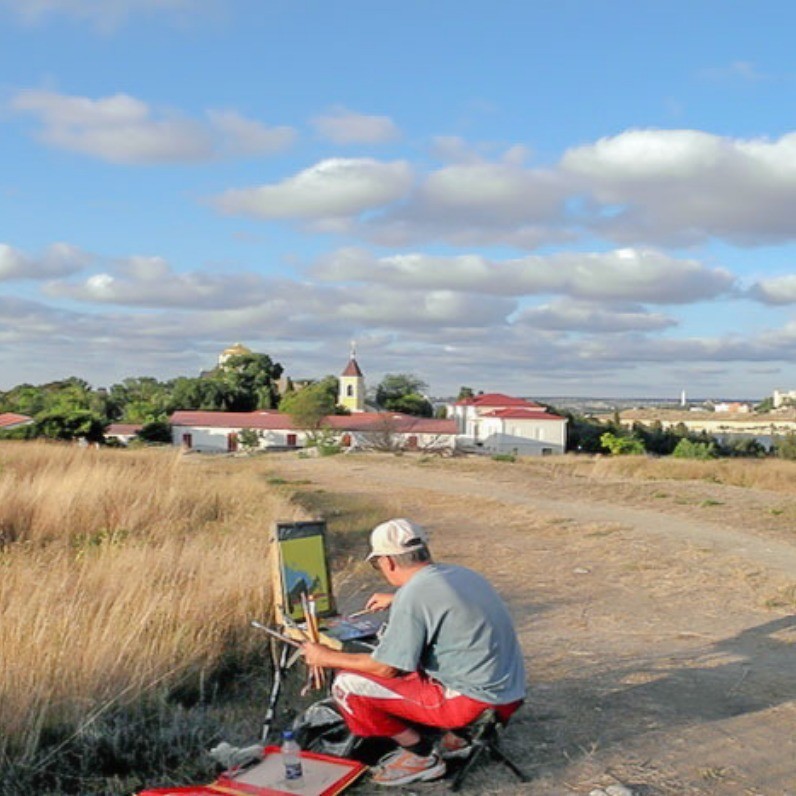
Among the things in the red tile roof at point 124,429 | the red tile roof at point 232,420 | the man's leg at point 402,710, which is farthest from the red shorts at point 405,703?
the red tile roof at point 232,420

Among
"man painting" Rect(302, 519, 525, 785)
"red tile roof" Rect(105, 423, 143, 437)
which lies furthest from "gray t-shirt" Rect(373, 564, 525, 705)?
"red tile roof" Rect(105, 423, 143, 437)

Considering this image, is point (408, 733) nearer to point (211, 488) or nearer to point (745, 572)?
point (745, 572)

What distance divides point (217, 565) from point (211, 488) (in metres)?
7.53

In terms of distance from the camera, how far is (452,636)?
448 centimetres

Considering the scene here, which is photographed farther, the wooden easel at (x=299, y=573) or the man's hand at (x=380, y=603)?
the man's hand at (x=380, y=603)

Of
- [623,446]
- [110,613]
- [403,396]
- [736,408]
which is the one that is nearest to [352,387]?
[403,396]

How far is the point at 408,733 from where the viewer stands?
15.2 feet

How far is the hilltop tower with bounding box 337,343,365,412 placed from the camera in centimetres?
9212

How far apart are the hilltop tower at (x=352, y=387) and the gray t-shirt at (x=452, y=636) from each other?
87049mm

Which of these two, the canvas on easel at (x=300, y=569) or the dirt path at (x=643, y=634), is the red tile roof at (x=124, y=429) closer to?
the dirt path at (x=643, y=634)

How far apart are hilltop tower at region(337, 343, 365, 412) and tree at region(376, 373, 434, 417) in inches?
130

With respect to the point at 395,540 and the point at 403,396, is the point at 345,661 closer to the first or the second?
the point at 395,540

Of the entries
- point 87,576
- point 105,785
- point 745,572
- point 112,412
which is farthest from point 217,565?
point 112,412

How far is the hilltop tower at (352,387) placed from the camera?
302 feet
